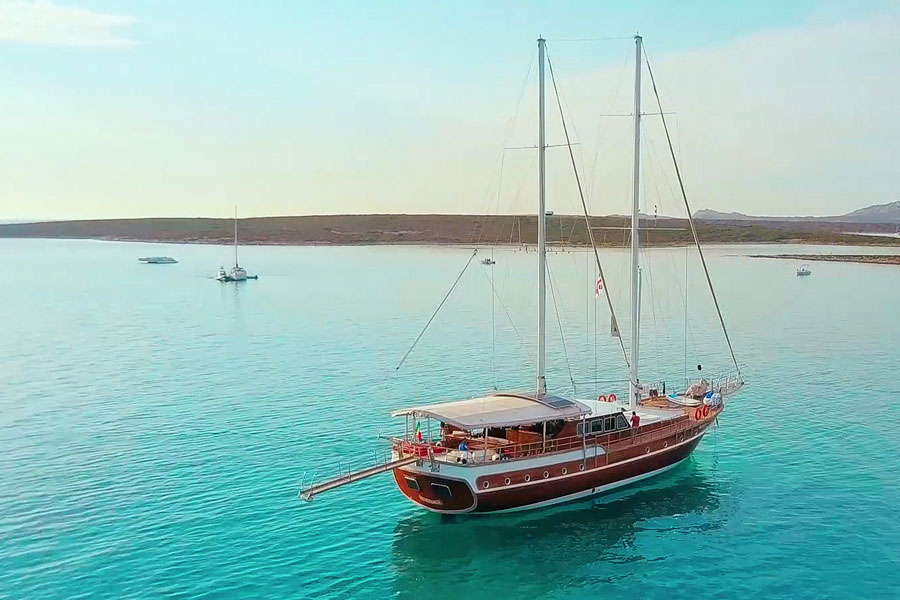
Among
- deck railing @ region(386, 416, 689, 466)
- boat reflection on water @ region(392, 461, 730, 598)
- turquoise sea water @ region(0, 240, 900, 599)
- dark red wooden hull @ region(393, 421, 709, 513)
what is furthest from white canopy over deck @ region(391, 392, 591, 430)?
turquoise sea water @ region(0, 240, 900, 599)

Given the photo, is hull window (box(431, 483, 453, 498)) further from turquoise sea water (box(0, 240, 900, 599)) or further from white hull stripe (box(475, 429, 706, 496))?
turquoise sea water (box(0, 240, 900, 599))

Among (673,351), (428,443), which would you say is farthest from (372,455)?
(673,351)

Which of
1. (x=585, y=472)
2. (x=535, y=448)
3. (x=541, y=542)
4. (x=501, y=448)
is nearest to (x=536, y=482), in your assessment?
(x=535, y=448)

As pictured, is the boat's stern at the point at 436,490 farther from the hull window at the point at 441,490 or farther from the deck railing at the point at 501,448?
the deck railing at the point at 501,448

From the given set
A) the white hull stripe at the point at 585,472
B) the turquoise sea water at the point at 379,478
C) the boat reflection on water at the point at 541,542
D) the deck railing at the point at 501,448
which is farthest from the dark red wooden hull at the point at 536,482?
the turquoise sea water at the point at 379,478

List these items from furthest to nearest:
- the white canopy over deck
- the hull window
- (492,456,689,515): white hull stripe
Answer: (492,456,689,515): white hull stripe → the white canopy over deck → the hull window

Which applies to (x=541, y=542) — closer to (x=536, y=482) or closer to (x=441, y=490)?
(x=536, y=482)
